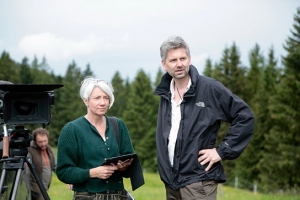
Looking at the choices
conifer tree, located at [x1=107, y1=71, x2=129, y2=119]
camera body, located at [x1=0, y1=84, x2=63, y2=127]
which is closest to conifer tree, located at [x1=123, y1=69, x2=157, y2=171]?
conifer tree, located at [x1=107, y1=71, x2=129, y2=119]

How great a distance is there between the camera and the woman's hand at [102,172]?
3.76 metres

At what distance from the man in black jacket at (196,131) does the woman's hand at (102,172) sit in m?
0.43

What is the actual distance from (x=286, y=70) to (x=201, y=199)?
84.8ft

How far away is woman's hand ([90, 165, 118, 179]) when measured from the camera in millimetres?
3764

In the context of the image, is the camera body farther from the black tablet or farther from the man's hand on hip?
the man's hand on hip

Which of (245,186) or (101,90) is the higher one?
(101,90)

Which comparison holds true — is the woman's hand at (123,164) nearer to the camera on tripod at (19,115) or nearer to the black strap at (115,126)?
the black strap at (115,126)

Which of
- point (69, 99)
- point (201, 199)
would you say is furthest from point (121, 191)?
point (69, 99)

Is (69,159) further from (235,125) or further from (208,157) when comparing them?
(235,125)

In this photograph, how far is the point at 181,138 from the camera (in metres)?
3.79

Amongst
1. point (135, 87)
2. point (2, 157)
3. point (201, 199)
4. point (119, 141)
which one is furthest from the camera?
point (135, 87)

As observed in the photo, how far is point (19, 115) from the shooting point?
13.9ft

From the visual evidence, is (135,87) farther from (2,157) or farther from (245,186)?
(2,157)

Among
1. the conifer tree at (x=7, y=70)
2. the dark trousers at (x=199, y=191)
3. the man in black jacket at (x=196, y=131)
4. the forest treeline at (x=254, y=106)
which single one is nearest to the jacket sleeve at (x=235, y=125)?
the man in black jacket at (x=196, y=131)
